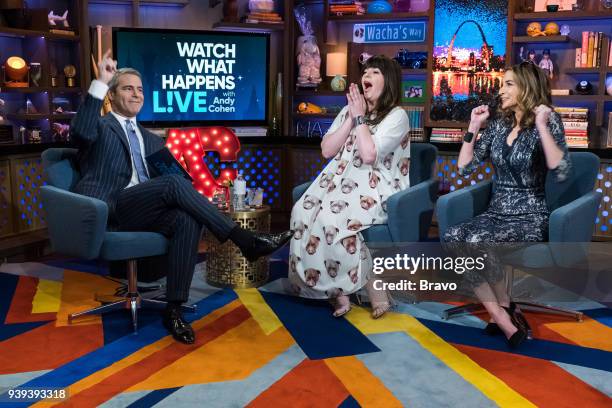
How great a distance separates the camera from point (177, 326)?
10.2 ft

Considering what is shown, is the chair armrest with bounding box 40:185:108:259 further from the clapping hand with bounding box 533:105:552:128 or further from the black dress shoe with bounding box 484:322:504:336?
the clapping hand with bounding box 533:105:552:128

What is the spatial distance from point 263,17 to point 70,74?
1.65 meters

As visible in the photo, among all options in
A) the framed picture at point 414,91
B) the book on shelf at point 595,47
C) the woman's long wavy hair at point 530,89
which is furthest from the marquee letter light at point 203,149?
the book on shelf at point 595,47

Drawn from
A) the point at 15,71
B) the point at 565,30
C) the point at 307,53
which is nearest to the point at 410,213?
the point at 565,30

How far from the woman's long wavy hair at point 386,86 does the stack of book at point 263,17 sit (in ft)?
7.97

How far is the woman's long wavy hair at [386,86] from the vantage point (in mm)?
3572

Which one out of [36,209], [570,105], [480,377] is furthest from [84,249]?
[570,105]

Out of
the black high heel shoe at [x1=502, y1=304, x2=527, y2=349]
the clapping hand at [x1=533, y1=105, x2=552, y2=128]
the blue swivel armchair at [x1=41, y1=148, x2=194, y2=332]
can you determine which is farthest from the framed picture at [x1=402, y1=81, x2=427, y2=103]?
the blue swivel armchair at [x1=41, y1=148, x2=194, y2=332]

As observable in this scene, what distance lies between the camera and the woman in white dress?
134 inches

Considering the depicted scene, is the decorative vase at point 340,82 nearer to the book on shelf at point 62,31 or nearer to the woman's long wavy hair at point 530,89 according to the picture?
the book on shelf at point 62,31

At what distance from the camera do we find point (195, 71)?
5316 mm

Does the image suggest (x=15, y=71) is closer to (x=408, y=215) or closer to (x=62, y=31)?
(x=62, y=31)

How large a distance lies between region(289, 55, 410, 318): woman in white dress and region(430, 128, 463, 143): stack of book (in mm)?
2011

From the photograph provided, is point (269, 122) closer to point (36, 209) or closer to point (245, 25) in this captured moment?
point (245, 25)
